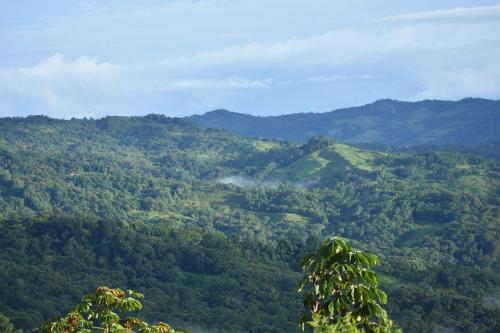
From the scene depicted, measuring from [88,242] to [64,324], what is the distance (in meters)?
136

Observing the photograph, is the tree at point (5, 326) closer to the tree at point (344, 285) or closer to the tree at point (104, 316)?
the tree at point (104, 316)

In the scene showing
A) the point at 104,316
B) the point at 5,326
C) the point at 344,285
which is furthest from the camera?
the point at 5,326

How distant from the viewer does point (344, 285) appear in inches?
863

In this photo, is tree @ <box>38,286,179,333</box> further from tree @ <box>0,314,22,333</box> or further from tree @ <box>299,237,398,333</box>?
tree @ <box>0,314,22,333</box>

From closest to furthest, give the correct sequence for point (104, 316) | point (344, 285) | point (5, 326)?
point (344, 285) < point (104, 316) < point (5, 326)

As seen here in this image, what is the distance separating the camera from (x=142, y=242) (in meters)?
156

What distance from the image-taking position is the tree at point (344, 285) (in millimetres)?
21531

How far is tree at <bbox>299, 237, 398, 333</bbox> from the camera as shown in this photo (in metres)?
21.5

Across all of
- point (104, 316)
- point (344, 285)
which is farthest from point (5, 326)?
point (344, 285)

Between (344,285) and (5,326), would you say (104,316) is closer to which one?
(344,285)

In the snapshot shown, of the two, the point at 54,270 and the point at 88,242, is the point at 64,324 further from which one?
the point at 88,242

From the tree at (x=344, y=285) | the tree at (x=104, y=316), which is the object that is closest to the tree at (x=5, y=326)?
the tree at (x=104, y=316)

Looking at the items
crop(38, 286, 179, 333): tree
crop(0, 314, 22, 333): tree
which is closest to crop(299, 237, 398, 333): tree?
crop(38, 286, 179, 333): tree

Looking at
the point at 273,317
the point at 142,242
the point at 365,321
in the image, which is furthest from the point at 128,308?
the point at 142,242
